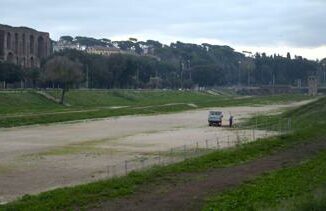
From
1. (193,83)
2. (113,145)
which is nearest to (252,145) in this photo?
(113,145)

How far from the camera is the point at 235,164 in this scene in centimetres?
2741

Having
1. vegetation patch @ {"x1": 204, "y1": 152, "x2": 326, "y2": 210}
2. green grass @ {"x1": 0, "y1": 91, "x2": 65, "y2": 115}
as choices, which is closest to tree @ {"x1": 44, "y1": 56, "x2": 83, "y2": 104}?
green grass @ {"x1": 0, "y1": 91, "x2": 65, "y2": 115}

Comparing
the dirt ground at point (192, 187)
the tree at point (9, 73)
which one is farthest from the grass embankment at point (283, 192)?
the tree at point (9, 73)

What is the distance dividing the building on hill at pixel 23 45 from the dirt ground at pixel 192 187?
359ft

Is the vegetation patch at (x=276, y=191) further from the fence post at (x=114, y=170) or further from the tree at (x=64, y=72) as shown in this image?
the tree at (x=64, y=72)

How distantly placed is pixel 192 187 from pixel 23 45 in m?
128

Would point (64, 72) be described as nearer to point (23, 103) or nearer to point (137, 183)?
point (23, 103)

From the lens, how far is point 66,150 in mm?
36719

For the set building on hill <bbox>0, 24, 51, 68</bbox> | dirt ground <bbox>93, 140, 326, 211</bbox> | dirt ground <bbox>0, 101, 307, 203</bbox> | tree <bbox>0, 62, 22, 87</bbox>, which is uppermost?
building on hill <bbox>0, 24, 51, 68</bbox>

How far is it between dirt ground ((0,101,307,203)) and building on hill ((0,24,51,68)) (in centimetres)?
7733

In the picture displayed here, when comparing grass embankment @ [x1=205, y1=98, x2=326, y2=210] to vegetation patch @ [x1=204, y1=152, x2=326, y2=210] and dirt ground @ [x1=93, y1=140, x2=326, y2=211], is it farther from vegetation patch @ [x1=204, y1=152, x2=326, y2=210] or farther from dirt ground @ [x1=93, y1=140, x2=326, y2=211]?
dirt ground @ [x1=93, y1=140, x2=326, y2=211]

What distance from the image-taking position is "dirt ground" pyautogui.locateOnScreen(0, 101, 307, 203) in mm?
23609

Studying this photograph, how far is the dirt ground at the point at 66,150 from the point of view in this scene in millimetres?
23609

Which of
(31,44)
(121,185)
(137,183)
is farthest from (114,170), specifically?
(31,44)
